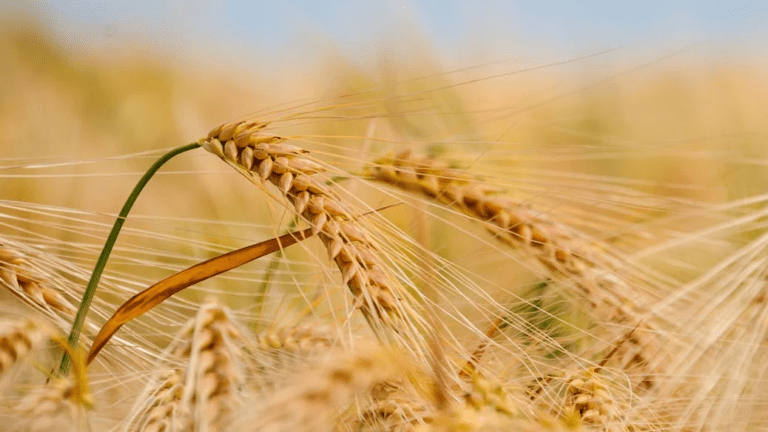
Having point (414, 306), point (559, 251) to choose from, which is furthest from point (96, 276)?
point (559, 251)

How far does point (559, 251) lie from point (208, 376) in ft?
1.66

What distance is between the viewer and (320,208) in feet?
1.94

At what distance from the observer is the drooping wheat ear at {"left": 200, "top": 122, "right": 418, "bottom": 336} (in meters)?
0.57

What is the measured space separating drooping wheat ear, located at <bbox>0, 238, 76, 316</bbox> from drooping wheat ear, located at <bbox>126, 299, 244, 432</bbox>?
0.64ft

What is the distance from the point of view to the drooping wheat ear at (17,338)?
49 cm

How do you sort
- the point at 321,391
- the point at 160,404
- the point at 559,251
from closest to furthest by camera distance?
the point at 321,391
the point at 160,404
the point at 559,251

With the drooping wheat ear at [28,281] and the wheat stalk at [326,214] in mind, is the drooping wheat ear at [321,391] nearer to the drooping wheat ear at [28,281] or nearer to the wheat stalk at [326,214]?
the wheat stalk at [326,214]

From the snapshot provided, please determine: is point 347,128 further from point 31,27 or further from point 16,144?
point 31,27

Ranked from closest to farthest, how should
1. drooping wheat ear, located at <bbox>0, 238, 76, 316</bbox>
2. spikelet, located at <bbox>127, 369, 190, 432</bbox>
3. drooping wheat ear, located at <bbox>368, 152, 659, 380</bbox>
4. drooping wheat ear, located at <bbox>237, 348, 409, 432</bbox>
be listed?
1. drooping wheat ear, located at <bbox>237, 348, 409, 432</bbox>
2. spikelet, located at <bbox>127, 369, 190, 432</bbox>
3. drooping wheat ear, located at <bbox>0, 238, 76, 316</bbox>
4. drooping wheat ear, located at <bbox>368, 152, 659, 380</bbox>

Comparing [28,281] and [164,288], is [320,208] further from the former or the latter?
[28,281]

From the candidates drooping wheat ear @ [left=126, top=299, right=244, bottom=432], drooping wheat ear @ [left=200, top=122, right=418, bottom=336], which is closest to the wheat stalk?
drooping wheat ear @ [left=200, top=122, right=418, bottom=336]

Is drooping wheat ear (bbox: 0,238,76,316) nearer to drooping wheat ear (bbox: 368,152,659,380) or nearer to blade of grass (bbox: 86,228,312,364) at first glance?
blade of grass (bbox: 86,228,312,364)

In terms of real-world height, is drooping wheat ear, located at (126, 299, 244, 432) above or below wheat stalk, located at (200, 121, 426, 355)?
below

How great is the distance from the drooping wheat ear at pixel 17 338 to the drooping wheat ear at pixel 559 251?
41cm
